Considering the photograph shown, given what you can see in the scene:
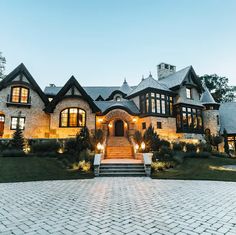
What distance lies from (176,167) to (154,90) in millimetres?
11363

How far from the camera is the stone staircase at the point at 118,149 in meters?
16.6

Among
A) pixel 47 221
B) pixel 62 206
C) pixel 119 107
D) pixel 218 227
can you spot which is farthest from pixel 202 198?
pixel 119 107

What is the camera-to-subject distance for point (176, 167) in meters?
13.6

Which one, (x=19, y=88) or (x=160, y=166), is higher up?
(x=19, y=88)

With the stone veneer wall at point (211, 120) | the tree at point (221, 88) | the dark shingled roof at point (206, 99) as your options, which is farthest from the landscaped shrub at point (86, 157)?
the tree at point (221, 88)

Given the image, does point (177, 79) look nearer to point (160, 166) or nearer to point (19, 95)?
point (160, 166)

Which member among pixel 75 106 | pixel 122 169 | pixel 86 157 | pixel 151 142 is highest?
pixel 75 106

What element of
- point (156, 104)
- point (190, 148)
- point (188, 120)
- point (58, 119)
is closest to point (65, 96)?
point (58, 119)

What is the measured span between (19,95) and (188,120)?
803 inches

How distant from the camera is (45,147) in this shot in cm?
A: 1546

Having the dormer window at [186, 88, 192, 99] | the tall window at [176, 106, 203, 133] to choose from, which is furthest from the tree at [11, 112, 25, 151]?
the dormer window at [186, 88, 192, 99]

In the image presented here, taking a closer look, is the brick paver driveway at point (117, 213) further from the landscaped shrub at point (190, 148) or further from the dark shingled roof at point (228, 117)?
the dark shingled roof at point (228, 117)

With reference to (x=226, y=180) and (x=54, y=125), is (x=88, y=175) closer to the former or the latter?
(x=226, y=180)

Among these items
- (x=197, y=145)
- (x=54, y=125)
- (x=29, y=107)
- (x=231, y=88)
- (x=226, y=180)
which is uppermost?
(x=231, y=88)
